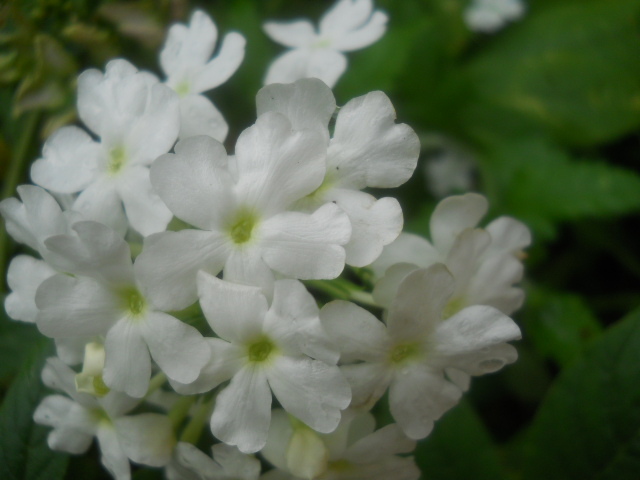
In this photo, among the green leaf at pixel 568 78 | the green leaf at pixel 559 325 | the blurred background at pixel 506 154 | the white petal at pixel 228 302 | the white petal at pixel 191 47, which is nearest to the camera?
the white petal at pixel 228 302

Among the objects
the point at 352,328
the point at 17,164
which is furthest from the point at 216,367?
the point at 17,164

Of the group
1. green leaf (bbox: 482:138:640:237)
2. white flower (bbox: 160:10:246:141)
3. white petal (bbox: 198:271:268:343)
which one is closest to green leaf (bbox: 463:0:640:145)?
green leaf (bbox: 482:138:640:237)

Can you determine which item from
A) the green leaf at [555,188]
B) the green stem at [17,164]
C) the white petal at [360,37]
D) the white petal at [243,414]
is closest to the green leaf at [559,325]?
the green leaf at [555,188]

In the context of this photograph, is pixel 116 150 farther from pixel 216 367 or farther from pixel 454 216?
pixel 454 216

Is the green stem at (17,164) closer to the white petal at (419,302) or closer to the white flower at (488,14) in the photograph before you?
the white petal at (419,302)

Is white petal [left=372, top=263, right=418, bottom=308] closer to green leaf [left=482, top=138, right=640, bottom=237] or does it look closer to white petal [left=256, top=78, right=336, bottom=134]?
white petal [left=256, top=78, right=336, bottom=134]
